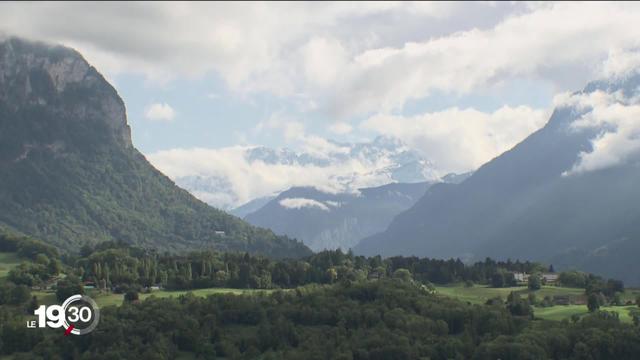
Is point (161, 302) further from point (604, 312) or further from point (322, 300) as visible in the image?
point (604, 312)

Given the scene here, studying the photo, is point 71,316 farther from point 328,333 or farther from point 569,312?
point 569,312

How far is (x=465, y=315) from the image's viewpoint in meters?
179

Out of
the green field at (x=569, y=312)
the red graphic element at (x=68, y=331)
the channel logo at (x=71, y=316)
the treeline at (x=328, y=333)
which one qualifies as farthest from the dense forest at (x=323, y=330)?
the green field at (x=569, y=312)

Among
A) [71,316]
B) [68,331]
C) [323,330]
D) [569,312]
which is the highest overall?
[71,316]

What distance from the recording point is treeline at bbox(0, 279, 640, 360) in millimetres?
158750

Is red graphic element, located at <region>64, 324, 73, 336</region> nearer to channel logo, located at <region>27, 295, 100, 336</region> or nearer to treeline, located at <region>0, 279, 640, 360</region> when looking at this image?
channel logo, located at <region>27, 295, 100, 336</region>

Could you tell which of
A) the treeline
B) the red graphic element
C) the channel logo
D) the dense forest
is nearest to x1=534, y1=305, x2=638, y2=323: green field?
the dense forest

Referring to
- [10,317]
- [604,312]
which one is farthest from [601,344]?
[10,317]

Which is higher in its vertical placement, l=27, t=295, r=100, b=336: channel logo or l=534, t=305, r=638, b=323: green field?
l=27, t=295, r=100, b=336: channel logo

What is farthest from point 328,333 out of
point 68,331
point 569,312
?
point 569,312

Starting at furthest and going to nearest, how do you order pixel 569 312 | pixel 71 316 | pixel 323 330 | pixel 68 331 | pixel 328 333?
pixel 569 312 → pixel 71 316 → pixel 323 330 → pixel 328 333 → pixel 68 331

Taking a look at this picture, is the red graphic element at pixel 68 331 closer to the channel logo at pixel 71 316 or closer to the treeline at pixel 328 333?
the channel logo at pixel 71 316

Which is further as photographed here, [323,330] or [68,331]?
[323,330]

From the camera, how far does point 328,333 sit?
17200cm
